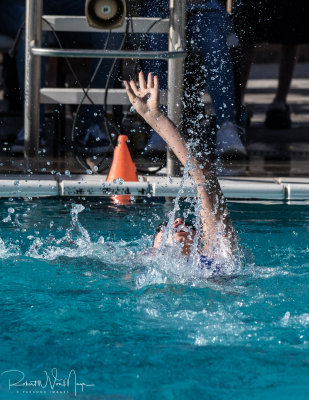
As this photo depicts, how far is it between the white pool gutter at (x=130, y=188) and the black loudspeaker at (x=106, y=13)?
1.03 meters

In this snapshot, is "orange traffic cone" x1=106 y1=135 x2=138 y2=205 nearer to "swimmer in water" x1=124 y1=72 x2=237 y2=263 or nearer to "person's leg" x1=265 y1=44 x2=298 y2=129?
"swimmer in water" x1=124 y1=72 x2=237 y2=263

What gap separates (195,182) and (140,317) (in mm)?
626

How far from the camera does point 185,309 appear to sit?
319 cm

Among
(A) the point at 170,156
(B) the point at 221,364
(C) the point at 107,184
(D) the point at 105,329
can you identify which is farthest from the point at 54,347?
(A) the point at 170,156

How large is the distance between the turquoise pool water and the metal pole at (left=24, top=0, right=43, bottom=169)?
3.67 ft

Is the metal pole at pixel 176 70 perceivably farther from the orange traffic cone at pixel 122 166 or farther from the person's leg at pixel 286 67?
the person's leg at pixel 286 67

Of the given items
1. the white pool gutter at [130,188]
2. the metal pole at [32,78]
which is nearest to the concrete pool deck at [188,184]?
the white pool gutter at [130,188]

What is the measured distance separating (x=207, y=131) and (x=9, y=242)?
2485 millimetres

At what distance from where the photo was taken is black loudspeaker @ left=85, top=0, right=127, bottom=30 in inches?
209

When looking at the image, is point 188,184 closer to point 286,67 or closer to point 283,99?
point 283,99

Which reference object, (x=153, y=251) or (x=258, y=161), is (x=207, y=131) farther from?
(x=153, y=251)

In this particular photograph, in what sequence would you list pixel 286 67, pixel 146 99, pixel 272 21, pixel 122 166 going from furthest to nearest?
pixel 286 67, pixel 272 21, pixel 122 166, pixel 146 99

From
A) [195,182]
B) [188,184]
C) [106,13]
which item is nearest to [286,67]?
[106,13]

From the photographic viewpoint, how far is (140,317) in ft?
10.3
